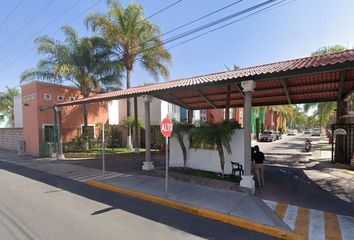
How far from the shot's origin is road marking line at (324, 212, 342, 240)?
537 centimetres

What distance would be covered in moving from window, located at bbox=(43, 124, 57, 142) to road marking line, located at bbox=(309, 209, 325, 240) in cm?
1920

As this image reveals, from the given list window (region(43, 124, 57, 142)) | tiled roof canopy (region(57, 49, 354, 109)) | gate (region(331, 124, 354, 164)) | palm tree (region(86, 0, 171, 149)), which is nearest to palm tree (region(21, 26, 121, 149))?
palm tree (region(86, 0, 171, 149))

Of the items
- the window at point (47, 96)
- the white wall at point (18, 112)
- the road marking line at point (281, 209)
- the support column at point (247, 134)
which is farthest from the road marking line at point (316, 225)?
the white wall at point (18, 112)

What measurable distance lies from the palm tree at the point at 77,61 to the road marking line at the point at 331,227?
1714 centimetres

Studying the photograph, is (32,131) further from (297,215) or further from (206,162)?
(297,215)

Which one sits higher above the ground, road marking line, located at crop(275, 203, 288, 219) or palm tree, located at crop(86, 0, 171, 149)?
palm tree, located at crop(86, 0, 171, 149)

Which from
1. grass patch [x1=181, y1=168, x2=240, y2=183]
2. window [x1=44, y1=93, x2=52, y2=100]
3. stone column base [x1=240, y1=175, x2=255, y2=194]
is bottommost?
grass patch [x1=181, y1=168, x2=240, y2=183]

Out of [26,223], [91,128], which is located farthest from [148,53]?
[26,223]

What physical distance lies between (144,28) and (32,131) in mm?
11845

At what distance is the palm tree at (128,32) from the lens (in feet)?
62.5

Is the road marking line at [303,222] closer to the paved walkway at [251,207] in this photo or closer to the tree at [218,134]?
the paved walkway at [251,207]

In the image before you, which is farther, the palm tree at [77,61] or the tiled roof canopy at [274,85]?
the palm tree at [77,61]

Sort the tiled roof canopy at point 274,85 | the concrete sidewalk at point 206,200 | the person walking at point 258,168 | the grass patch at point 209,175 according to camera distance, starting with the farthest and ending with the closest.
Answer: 1. the grass patch at point 209,175
2. the person walking at point 258,168
3. the tiled roof canopy at point 274,85
4. the concrete sidewalk at point 206,200

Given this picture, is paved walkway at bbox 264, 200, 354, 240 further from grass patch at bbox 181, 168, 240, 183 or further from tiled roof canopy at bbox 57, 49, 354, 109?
tiled roof canopy at bbox 57, 49, 354, 109
